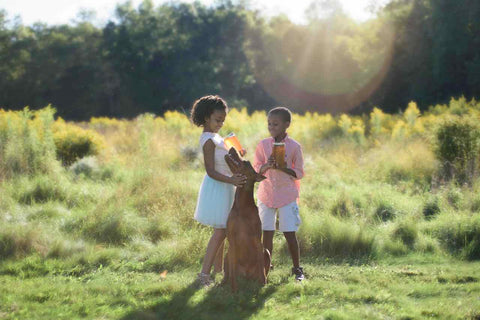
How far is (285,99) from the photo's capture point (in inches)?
1415

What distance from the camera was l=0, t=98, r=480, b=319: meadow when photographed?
152 inches

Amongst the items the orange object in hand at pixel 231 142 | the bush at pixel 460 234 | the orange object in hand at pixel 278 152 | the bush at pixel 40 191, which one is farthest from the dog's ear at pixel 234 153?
the bush at pixel 40 191

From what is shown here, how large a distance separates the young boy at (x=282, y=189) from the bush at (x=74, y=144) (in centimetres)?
729

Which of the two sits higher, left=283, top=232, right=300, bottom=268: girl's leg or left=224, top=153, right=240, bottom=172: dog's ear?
left=224, top=153, right=240, bottom=172: dog's ear

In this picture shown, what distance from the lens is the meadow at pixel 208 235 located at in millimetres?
3852

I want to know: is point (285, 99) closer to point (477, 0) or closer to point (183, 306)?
point (477, 0)

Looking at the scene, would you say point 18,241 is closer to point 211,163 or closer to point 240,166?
point 211,163

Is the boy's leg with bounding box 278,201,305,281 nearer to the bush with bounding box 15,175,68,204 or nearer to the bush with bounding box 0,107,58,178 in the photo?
the bush with bounding box 15,175,68,204

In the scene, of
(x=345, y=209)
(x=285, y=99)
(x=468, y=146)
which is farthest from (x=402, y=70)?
(x=345, y=209)

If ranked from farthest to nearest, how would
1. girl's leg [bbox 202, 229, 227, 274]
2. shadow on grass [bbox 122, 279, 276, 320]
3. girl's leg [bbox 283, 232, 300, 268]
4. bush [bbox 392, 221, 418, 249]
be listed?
1. bush [bbox 392, 221, 418, 249]
2. girl's leg [bbox 283, 232, 300, 268]
3. girl's leg [bbox 202, 229, 227, 274]
4. shadow on grass [bbox 122, 279, 276, 320]

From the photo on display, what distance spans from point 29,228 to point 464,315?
4.65 meters

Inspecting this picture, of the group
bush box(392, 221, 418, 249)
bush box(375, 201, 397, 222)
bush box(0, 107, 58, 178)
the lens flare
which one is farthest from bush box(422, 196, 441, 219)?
the lens flare

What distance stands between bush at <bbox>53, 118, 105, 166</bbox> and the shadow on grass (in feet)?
25.0

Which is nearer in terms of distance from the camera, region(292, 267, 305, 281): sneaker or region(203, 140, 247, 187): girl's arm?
region(203, 140, 247, 187): girl's arm
